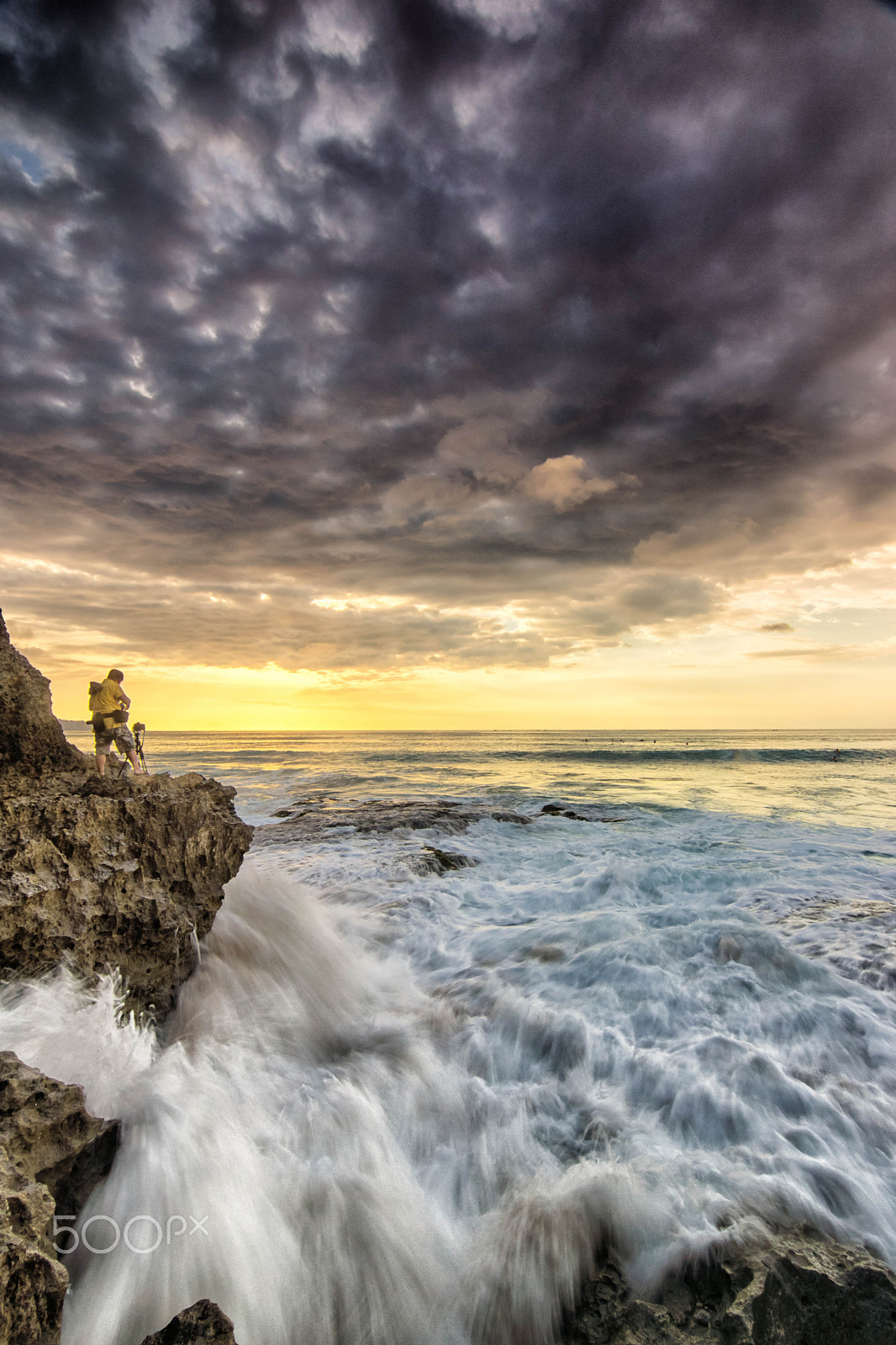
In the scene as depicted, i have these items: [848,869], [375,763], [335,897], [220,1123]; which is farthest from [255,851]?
[375,763]

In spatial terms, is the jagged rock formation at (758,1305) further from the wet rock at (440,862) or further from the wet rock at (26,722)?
the wet rock at (440,862)

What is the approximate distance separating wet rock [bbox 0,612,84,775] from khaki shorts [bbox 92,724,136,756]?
6.64 metres

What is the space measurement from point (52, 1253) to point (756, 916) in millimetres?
6748

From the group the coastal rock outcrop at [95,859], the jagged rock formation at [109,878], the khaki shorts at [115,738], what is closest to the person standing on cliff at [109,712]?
the khaki shorts at [115,738]

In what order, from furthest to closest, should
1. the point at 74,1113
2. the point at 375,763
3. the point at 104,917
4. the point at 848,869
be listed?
1. the point at 375,763
2. the point at 848,869
3. the point at 104,917
4. the point at 74,1113

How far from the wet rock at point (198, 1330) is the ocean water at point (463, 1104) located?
63 cm

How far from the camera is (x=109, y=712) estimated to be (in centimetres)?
1038

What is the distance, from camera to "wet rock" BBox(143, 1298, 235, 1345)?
5.30ft

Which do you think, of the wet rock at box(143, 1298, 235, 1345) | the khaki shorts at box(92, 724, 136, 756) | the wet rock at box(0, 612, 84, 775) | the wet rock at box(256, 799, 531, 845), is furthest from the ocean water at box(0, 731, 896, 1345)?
the khaki shorts at box(92, 724, 136, 756)

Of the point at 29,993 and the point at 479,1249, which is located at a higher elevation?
the point at 29,993

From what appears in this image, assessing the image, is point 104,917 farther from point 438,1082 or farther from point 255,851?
point 255,851

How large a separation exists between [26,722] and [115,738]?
698cm

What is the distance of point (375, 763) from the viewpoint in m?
32.6

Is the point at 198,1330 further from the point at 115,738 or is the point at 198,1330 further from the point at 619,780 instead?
the point at 619,780
